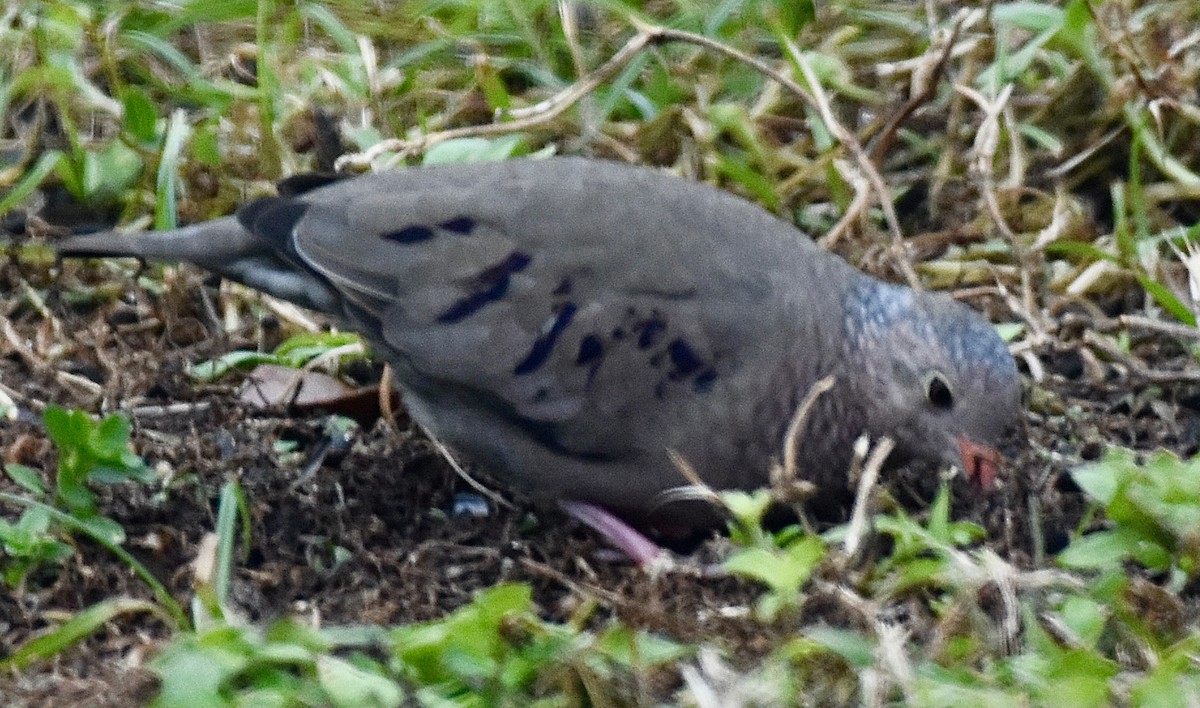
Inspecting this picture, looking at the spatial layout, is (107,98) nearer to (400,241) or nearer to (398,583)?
(400,241)

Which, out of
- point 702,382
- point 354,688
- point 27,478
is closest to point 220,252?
point 27,478

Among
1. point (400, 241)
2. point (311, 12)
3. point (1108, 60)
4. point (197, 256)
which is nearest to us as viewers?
point (400, 241)

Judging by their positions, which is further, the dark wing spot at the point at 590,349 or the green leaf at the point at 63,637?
the dark wing spot at the point at 590,349

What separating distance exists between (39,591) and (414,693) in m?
1.16

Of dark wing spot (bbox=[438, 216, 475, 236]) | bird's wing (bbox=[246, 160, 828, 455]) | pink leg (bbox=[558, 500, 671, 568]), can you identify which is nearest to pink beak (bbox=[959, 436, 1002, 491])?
bird's wing (bbox=[246, 160, 828, 455])

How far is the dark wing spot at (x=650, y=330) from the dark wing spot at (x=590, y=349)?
0.27ft

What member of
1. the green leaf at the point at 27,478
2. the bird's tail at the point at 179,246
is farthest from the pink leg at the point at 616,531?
the green leaf at the point at 27,478

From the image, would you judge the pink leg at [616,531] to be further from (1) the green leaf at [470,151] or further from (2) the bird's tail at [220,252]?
(1) the green leaf at [470,151]

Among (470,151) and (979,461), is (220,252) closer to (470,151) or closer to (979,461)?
(470,151)

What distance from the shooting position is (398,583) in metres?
3.91

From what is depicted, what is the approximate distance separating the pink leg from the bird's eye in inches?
24.5

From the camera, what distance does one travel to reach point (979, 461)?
390 centimetres

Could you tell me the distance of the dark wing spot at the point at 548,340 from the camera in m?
4.03

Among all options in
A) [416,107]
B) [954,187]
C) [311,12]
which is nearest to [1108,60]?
[954,187]
